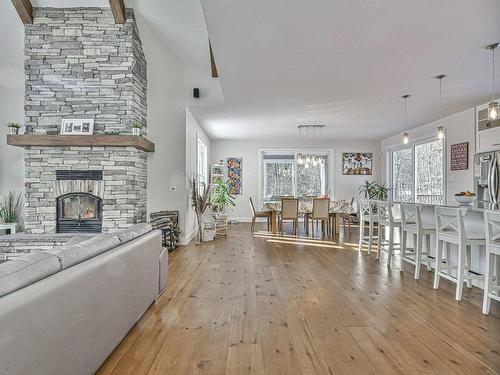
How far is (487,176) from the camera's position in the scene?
17.8ft

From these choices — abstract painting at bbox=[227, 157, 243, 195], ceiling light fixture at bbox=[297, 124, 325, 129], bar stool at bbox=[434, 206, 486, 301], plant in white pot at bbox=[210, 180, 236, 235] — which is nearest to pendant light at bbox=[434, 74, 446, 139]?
bar stool at bbox=[434, 206, 486, 301]

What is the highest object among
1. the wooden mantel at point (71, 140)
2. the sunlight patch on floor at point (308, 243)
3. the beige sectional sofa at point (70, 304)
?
the wooden mantel at point (71, 140)

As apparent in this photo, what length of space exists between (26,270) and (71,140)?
12.3ft

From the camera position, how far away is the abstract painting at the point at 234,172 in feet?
32.2

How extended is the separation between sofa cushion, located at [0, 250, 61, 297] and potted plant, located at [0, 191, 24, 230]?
4.35 metres

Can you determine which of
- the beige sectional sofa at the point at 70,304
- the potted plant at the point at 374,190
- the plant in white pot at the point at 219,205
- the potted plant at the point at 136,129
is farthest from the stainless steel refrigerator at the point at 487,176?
the potted plant at the point at 136,129

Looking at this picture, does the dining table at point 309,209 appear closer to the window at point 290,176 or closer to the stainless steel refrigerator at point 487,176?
the window at point 290,176

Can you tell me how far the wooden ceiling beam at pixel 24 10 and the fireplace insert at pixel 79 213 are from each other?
107 inches

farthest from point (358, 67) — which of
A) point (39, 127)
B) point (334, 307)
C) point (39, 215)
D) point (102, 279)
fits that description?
point (39, 215)

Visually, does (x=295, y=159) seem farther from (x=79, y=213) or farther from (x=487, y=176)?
(x=79, y=213)

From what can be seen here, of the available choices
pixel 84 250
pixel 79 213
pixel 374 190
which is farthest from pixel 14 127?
pixel 374 190

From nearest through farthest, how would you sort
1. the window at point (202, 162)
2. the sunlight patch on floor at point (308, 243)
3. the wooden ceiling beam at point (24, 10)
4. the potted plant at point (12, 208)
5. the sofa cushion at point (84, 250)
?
1. the sofa cushion at point (84, 250)
2. the wooden ceiling beam at point (24, 10)
3. the potted plant at point (12, 208)
4. the sunlight patch on floor at point (308, 243)
5. the window at point (202, 162)

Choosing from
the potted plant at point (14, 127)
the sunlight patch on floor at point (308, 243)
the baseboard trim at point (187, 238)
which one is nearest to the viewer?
the potted plant at point (14, 127)

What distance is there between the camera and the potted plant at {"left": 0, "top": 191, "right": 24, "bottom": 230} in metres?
4.99
